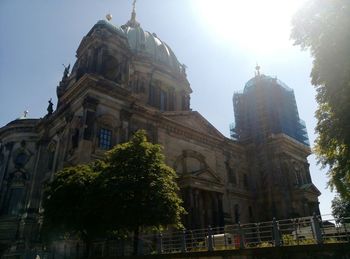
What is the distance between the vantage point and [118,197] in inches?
623

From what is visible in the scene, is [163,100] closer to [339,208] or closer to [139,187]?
[139,187]

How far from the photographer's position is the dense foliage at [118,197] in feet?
51.9

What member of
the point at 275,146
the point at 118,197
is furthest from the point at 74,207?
the point at 275,146

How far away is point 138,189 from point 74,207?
3.51 meters

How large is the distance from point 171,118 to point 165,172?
14.2 meters

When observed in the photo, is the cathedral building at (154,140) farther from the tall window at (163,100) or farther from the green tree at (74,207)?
the green tree at (74,207)

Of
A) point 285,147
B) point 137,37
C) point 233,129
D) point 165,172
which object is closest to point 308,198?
point 285,147

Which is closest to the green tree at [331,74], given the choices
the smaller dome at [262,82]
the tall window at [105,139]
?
the tall window at [105,139]

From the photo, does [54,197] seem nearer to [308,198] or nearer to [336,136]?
[336,136]

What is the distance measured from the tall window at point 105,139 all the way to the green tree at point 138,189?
7.40 m

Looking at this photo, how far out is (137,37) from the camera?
43875 millimetres

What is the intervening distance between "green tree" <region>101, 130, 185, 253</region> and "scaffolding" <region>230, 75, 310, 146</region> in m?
26.2

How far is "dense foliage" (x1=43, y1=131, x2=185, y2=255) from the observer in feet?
51.9

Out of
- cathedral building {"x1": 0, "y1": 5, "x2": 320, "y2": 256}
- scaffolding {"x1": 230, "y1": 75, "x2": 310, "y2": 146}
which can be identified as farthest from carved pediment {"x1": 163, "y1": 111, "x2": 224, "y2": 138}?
scaffolding {"x1": 230, "y1": 75, "x2": 310, "y2": 146}
